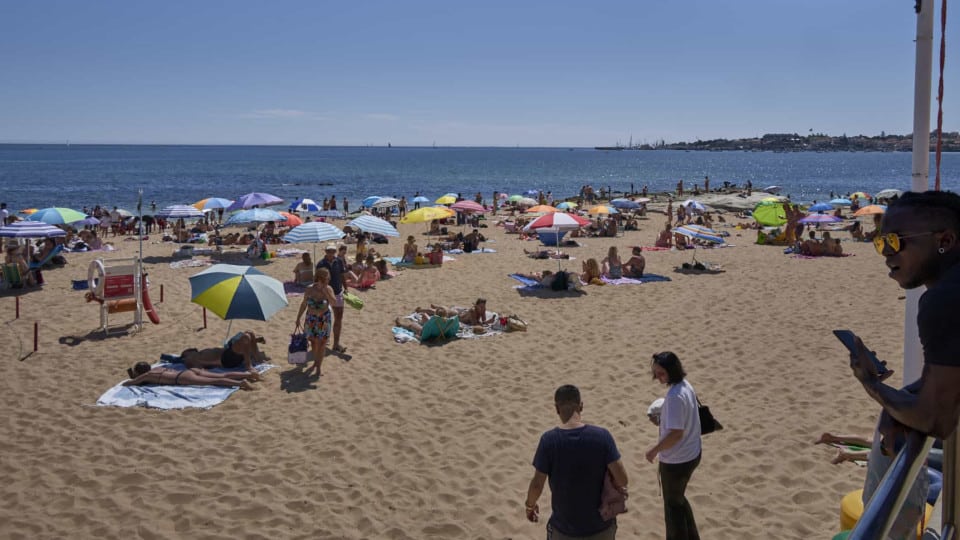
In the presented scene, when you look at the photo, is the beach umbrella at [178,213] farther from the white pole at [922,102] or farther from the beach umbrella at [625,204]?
the beach umbrella at [625,204]

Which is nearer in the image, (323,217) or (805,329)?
(805,329)

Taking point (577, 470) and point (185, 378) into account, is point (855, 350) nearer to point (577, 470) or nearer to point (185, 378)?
point (577, 470)

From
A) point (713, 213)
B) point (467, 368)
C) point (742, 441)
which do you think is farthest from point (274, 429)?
point (713, 213)

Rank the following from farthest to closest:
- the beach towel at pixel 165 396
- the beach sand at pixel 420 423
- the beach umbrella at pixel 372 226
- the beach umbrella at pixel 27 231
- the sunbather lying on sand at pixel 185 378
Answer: the beach umbrella at pixel 372 226 → the beach umbrella at pixel 27 231 → the sunbather lying on sand at pixel 185 378 → the beach towel at pixel 165 396 → the beach sand at pixel 420 423

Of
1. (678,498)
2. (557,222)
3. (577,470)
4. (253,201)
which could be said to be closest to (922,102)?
(678,498)

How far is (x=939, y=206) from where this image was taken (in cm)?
159

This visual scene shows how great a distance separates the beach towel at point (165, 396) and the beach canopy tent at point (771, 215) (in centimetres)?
1544

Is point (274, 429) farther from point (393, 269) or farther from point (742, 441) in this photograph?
point (393, 269)

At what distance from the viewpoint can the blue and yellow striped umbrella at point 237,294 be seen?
7.88 m

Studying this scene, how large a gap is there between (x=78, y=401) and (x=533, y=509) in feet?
19.5

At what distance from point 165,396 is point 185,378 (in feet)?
1.18

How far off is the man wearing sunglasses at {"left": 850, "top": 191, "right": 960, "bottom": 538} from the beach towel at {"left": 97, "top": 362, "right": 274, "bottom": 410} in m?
6.87

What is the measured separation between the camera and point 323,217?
27828 millimetres

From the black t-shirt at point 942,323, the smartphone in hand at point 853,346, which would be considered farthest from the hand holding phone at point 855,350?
the black t-shirt at point 942,323
